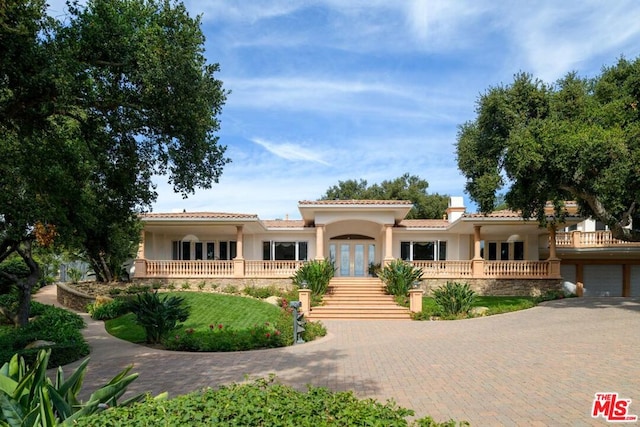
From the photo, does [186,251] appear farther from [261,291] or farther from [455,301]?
[455,301]

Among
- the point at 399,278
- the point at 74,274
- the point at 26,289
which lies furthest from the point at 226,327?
the point at 74,274

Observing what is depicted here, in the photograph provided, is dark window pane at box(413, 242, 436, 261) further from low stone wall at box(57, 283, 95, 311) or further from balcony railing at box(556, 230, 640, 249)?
low stone wall at box(57, 283, 95, 311)

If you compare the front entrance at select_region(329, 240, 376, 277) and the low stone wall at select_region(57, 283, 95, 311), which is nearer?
the low stone wall at select_region(57, 283, 95, 311)

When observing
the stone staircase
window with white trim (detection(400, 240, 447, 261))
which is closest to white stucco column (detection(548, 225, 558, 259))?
window with white trim (detection(400, 240, 447, 261))

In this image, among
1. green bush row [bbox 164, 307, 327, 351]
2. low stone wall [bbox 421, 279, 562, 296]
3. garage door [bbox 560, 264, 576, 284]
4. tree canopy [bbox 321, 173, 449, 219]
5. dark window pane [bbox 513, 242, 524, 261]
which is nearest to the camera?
green bush row [bbox 164, 307, 327, 351]

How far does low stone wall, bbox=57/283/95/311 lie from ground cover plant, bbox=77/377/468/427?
745 inches

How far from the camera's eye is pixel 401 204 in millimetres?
22188

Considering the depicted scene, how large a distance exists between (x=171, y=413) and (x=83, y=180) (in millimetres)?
8535

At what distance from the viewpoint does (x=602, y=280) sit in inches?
979

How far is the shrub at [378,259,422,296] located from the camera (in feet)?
64.8

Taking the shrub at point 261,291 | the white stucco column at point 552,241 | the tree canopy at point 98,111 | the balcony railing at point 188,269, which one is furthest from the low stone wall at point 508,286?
the tree canopy at point 98,111

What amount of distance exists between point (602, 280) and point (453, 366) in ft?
68.1

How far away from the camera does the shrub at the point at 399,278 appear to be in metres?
19.8

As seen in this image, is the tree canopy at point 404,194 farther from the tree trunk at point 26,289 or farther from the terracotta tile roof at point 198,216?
the tree trunk at point 26,289
